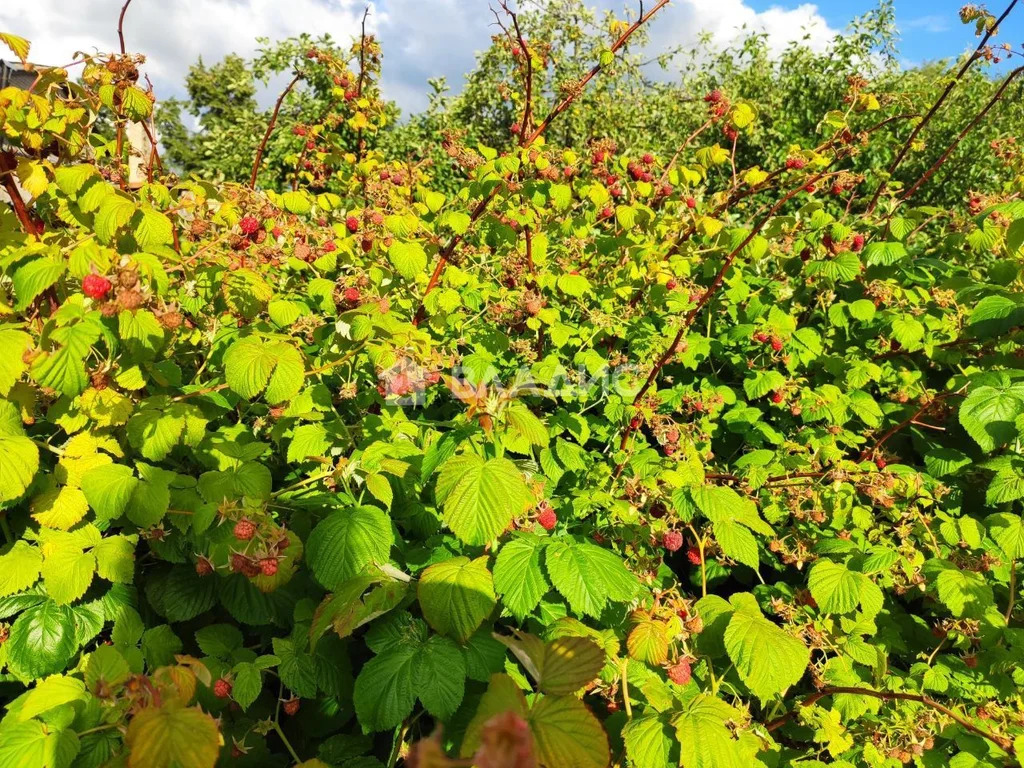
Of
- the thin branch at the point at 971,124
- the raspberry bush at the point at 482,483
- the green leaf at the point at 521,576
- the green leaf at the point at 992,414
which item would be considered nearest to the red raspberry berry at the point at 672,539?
the raspberry bush at the point at 482,483

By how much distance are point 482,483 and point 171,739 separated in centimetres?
64

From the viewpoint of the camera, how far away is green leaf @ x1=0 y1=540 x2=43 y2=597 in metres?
1.40

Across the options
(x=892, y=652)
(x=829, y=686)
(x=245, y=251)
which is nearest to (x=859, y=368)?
(x=892, y=652)

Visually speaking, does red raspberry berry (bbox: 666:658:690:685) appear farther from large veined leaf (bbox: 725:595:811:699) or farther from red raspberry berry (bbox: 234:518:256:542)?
red raspberry berry (bbox: 234:518:256:542)

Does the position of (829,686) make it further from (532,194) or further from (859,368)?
(532,194)

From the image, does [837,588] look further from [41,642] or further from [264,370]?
[41,642]

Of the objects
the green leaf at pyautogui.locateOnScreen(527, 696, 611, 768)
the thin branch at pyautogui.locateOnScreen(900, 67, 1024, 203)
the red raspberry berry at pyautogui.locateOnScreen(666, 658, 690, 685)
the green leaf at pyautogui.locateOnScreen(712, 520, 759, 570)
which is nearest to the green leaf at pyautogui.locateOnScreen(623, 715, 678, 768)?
the red raspberry berry at pyautogui.locateOnScreen(666, 658, 690, 685)

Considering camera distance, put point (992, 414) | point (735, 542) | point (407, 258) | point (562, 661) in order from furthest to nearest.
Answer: point (407, 258) < point (992, 414) < point (735, 542) < point (562, 661)

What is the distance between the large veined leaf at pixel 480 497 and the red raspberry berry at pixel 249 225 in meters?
1.34

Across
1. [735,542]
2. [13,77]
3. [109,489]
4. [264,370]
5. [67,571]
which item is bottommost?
[67,571]

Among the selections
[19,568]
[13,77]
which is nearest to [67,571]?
[19,568]

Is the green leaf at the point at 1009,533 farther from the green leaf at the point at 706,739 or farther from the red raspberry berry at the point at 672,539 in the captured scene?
the green leaf at the point at 706,739

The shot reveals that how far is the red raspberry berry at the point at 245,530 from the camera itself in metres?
1.20

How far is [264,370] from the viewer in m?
1.31
